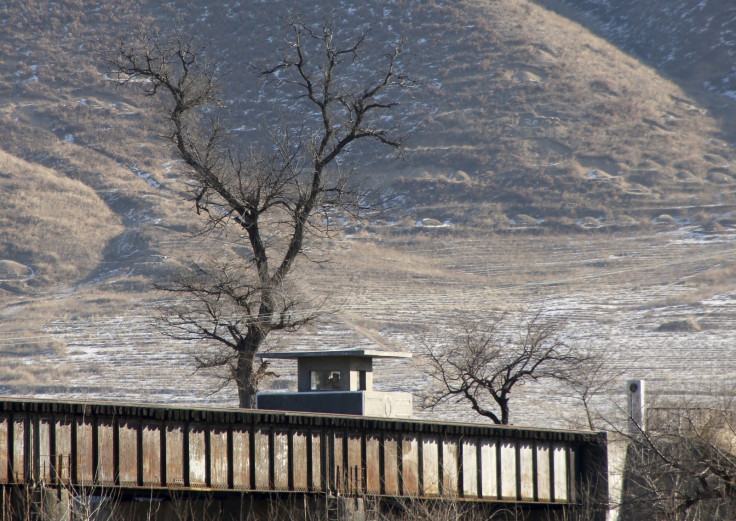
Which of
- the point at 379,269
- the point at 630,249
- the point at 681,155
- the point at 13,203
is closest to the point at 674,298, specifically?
the point at 630,249

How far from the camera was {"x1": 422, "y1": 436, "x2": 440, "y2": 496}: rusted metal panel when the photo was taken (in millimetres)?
29919

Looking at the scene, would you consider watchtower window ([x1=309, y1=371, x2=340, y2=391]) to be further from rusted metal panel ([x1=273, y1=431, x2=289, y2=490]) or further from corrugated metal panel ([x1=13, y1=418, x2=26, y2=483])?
corrugated metal panel ([x1=13, y1=418, x2=26, y2=483])

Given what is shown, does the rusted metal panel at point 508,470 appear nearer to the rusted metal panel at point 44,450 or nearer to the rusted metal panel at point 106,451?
the rusted metal panel at point 106,451

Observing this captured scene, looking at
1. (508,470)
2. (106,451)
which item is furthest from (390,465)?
(106,451)

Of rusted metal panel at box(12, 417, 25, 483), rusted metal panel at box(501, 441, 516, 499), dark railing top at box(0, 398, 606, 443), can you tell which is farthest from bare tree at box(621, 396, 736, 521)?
rusted metal panel at box(12, 417, 25, 483)

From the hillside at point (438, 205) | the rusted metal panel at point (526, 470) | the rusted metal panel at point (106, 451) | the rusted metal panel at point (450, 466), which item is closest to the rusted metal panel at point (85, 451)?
the rusted metal panel at point (106, 451)

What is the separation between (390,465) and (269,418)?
4.31m

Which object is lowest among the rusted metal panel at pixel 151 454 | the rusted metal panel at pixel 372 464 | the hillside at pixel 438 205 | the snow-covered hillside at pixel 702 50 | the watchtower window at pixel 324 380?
the rusted metal panel at pixel 372 464

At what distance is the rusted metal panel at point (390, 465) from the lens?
29297 mm

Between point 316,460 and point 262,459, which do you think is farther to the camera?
point 316,460

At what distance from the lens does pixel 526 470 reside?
32.8 meters

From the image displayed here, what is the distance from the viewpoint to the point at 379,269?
118 m

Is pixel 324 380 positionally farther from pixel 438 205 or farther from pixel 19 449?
pixel 438 205

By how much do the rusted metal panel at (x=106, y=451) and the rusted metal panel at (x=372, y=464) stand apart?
24.7 ft
